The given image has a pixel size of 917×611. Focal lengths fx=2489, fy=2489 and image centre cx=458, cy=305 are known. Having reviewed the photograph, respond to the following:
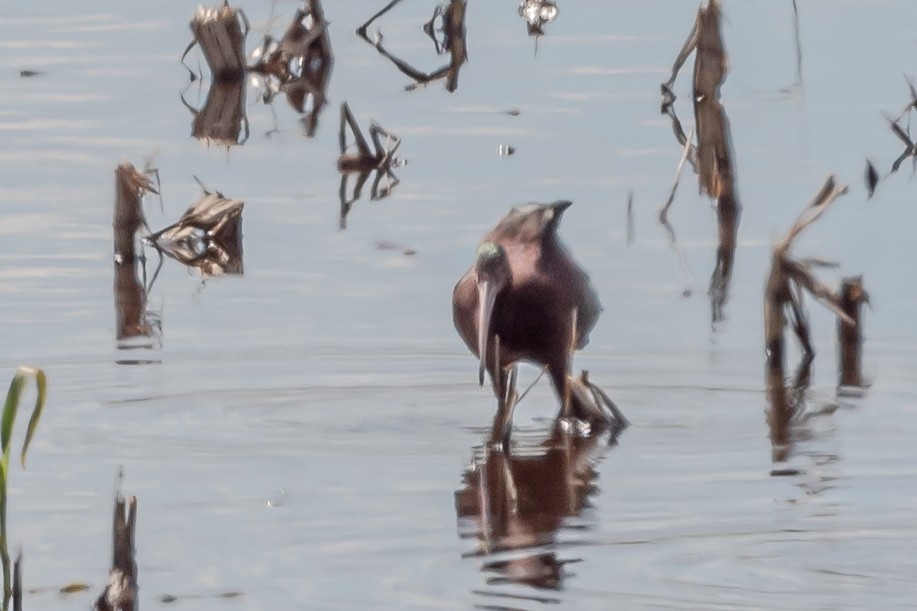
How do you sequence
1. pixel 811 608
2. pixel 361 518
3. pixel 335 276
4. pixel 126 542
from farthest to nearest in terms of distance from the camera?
pixel 335 276 < pixel 361 518 < pixel 811 608 < pixel 126 542

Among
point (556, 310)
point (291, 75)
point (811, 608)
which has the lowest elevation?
point (811, 608)

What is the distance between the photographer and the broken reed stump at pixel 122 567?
528 centimetres

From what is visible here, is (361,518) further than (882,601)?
Yes

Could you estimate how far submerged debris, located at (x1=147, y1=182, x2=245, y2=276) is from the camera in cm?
1016

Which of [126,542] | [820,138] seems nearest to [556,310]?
[126,542]

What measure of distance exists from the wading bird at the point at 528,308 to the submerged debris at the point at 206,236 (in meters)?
2.54

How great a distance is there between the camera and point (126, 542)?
5324 mm

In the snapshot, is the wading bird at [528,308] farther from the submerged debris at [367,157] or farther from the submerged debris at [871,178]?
the submerged debris at [367,157]

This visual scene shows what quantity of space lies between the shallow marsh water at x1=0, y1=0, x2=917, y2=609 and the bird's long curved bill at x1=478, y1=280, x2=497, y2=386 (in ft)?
0.89

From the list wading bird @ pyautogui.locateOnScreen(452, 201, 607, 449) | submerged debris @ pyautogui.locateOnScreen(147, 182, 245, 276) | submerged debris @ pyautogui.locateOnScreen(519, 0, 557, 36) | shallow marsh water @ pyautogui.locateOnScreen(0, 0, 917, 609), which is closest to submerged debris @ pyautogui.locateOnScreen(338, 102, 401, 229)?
shallow marsh water @ pyautogui.locateOnScreen(0, 0, 917, 609)

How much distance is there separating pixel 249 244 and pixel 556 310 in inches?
118

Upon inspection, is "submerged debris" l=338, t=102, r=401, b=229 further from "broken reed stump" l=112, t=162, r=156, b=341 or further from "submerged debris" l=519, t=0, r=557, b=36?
"submerged debris" l=519, t=0, r=557, b=36

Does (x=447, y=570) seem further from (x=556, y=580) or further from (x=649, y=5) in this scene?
(x=649, y=5)

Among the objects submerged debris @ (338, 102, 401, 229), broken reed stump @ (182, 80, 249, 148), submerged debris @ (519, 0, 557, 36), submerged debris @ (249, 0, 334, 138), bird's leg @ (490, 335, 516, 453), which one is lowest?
bird's leg @ (490, 335, 516, 453)
